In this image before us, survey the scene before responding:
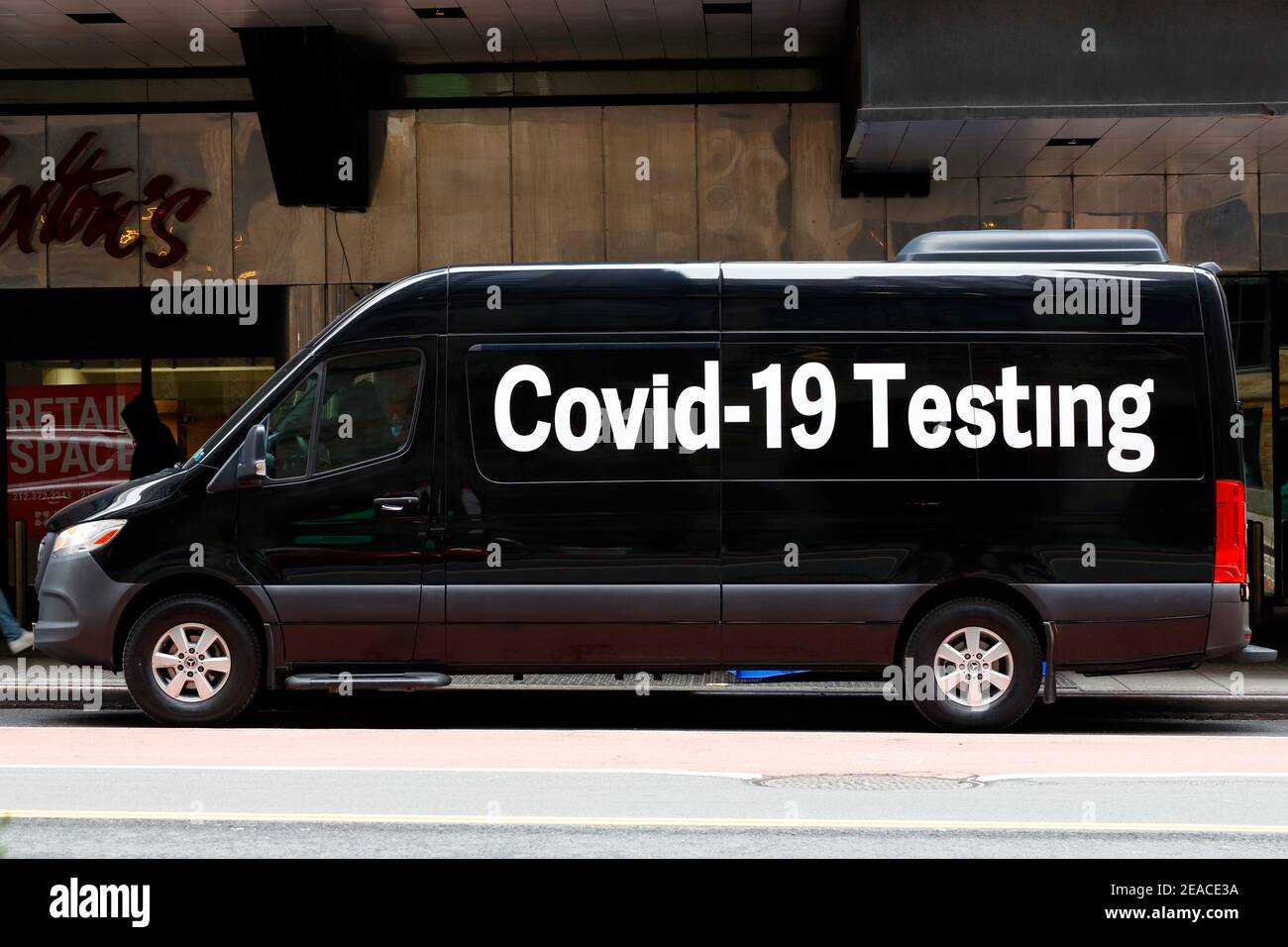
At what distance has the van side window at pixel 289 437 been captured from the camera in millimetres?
9562

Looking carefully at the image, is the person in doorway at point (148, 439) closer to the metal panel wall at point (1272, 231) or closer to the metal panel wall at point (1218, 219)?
the metal panel wall at point (1218, 219)

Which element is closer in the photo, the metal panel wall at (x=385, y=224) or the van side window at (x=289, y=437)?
the van side window at (x=289, y=437)

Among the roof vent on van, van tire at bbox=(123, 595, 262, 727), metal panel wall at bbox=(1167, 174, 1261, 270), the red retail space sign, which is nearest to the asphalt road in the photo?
van tire at bbox=(123, 595, 262, 727)

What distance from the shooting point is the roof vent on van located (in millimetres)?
9797

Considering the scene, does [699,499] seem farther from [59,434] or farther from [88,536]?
[59,434]

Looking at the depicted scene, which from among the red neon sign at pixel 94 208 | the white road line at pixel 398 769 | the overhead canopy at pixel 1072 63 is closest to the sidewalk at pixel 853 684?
the white road line at pixel 398 769

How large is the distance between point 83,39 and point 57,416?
3591 millimetres

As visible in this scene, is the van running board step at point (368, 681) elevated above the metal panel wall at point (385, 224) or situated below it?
below

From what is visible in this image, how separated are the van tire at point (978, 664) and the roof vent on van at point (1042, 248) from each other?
2039 millimetres

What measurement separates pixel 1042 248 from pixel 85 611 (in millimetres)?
5924

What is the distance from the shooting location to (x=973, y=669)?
9.55 metres
